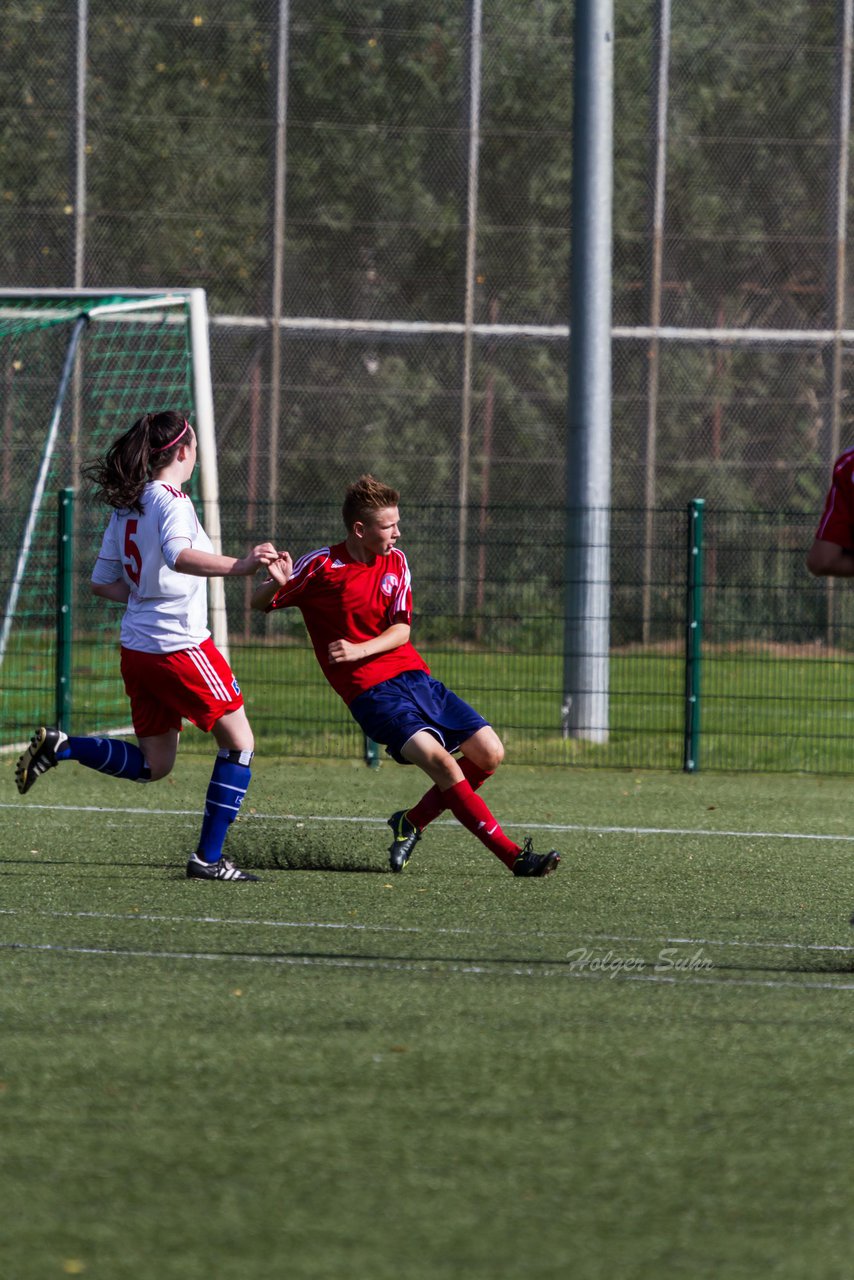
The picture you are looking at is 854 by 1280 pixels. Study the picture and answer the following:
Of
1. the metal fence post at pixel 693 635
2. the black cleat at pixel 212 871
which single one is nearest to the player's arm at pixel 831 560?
the black cleat at pixel 212 871

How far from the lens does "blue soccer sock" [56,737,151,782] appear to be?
7391mm

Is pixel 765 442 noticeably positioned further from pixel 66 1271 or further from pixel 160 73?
pixel 66 1271

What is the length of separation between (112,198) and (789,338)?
7472 millimetres

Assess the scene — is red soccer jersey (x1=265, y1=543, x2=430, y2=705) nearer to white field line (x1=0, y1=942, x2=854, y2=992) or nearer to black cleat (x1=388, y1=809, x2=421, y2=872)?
black cleat (x1=388, y1=809, x2=421, y2=872)

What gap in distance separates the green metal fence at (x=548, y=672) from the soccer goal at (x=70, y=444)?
4 centimetres

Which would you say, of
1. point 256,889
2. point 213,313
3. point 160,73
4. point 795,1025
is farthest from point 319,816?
point 160,73

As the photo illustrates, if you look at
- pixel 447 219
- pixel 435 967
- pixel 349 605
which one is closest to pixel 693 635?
pixel 349 605

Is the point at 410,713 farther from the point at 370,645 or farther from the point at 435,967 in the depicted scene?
the point at 435,967

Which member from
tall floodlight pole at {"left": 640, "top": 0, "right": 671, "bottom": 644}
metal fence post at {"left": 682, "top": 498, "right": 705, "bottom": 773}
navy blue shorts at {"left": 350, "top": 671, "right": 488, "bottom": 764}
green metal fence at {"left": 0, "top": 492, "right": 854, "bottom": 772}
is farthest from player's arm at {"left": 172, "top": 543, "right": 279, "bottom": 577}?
tall floodlight pole at {"left": 640, "top": 0, "right": 671, "bottom": 644}

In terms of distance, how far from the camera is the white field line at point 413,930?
6.03 meters

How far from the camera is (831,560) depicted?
16.5 feet

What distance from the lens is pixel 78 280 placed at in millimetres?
19984

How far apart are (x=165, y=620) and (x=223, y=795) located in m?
0.70

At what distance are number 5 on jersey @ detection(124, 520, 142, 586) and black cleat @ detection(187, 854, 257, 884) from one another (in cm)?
111
